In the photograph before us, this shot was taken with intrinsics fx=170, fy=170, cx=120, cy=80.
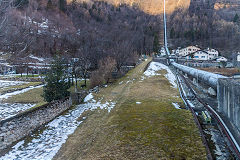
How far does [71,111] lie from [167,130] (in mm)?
7863

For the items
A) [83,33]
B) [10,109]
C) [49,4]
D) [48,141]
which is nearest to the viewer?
[48,141]

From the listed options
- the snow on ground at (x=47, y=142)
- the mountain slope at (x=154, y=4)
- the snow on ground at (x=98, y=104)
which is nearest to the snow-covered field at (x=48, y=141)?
the snow on ground at (x=47, y=142)

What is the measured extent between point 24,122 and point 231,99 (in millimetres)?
10523

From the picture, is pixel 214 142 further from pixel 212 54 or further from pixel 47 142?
pixel 212 54

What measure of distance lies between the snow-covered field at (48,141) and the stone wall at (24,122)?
0.41 meters

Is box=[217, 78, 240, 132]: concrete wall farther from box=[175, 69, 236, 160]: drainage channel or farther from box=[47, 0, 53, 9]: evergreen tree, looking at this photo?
box=[47, 0, 53, 9]: evergreen tree

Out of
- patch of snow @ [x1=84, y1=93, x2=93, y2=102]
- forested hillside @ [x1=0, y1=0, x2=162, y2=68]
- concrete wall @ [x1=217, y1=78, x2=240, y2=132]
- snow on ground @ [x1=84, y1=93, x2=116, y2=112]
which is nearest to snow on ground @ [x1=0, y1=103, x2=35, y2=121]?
patch of snow @ [x1=84, y1=93, x2=93, y2=102]

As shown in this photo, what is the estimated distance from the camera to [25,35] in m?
4.97

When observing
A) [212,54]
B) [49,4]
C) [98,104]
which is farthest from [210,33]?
[98,104]

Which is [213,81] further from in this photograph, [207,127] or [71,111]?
[71,111]

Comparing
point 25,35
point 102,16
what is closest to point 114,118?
point 25,35

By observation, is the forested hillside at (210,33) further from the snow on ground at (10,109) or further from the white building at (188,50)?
the snow on ground at (10,109)

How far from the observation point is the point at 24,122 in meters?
9.12

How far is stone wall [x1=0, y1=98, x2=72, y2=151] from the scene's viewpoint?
791cm
